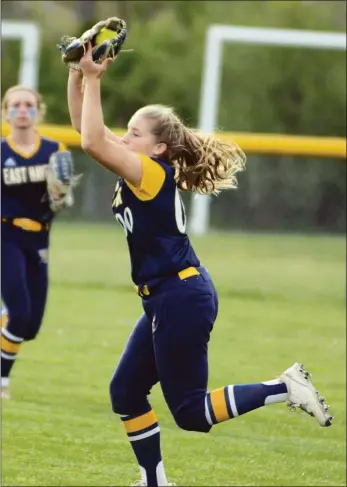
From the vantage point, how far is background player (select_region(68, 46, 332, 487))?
4957 mm

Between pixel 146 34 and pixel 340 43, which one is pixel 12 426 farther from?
pixel 146 34

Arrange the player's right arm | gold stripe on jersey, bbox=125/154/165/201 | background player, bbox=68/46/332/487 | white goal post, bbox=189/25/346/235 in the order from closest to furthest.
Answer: gold stripe on jersey, bbox=125/154/165/201 < background player, bbox=68/46/332/487 < the player's right arm < white goal post, bbox=189/25/346/235

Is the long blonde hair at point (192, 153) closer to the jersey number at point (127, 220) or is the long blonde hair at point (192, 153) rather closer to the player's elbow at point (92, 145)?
the jersey number at point (127, 220)

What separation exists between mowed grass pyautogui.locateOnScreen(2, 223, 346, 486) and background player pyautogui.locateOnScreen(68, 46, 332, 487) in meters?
1.11

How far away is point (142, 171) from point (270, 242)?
69.3 ft

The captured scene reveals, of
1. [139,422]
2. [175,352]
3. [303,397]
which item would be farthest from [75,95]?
[303,397]

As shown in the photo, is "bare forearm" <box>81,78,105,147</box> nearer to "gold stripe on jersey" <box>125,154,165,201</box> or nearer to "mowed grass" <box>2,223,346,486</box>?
"gold stripe on jersey" <box>125,154,165,201</box>

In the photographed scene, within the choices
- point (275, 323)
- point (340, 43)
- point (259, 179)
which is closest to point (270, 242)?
point (259, 179)

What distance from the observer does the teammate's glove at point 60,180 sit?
26.1 ft

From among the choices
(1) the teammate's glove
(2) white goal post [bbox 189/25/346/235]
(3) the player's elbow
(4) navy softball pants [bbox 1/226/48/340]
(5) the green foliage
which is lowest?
(4) navy softball pants [bbox 1/226/48/340]

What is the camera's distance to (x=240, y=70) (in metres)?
37.8

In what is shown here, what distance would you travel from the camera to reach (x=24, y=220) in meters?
8.05

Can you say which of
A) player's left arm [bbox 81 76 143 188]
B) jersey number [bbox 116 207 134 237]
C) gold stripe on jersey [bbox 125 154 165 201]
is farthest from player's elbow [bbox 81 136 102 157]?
jersey number [bbox 116 207 134 237]

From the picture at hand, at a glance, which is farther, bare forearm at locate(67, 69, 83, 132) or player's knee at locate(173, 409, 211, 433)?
bare forearm at locate(67, 69, 83, 132)
